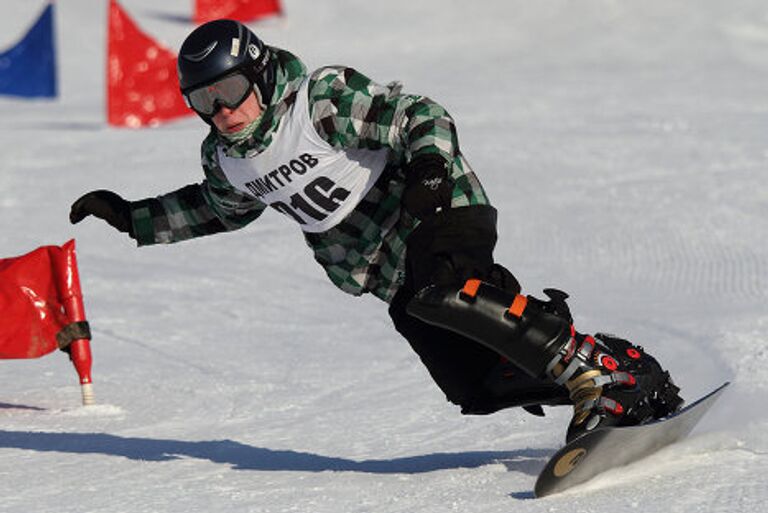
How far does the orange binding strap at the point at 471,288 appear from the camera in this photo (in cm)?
406

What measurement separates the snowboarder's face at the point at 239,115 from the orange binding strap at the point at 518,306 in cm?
92

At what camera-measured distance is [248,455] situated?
16.8 feet

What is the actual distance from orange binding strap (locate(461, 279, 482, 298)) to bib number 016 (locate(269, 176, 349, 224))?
21.9 inches

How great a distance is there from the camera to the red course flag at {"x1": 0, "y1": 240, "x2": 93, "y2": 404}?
19.2 ft

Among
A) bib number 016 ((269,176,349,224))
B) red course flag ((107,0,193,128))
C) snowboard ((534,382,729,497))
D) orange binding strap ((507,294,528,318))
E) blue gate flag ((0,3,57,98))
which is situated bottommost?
snowboard ((534,382,729,497))

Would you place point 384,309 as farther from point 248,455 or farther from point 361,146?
point 361,146

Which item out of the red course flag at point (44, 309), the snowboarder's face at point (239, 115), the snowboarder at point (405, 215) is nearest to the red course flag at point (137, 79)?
the red course flag at point (44, 309)

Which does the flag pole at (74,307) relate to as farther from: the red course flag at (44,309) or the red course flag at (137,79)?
the red course flag at (137,79)

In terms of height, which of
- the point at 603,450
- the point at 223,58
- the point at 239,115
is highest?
the point at 223,58

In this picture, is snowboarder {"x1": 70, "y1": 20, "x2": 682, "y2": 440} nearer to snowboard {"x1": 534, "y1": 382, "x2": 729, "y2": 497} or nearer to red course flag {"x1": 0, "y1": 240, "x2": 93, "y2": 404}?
snowboard {"x1": 534, "y1": 382, "x2": 729, "y2": 497}

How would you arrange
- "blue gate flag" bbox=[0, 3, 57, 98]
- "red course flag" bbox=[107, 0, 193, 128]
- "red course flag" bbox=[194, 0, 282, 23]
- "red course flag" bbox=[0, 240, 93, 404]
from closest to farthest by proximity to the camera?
"red course flag" bbox=[0, 240, 93, 404]
"red course flag" bbox=[107, 0, 193, 128]
"blue gate flag" bbox=[0, 3, 57, 98]
"red course flag" bbox=[194, 0, 282, 23]

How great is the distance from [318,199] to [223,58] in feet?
1.63

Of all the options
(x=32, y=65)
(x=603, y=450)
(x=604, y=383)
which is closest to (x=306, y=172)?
(x=604, y=383)

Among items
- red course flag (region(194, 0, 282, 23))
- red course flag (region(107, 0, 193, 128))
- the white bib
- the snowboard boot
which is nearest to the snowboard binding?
the snowboard boot
